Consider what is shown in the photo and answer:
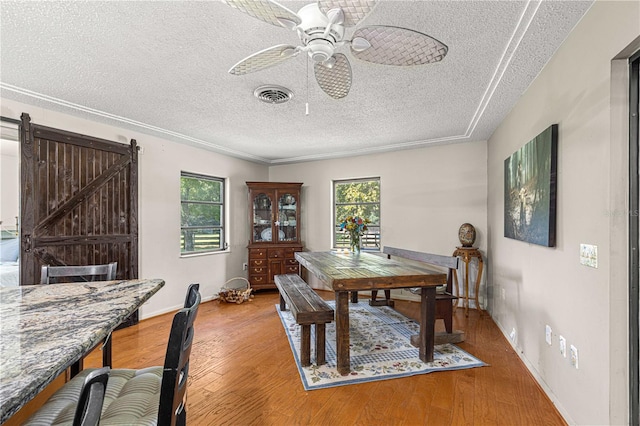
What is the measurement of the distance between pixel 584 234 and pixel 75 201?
4316 millimetres

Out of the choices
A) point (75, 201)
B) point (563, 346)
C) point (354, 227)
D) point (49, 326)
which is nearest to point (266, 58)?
point (49, 326)

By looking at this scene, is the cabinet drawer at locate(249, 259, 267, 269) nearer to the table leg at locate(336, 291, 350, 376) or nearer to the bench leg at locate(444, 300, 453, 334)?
the table leg at locate(336, 291, 350, 376)

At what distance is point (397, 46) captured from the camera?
1448 millimetres

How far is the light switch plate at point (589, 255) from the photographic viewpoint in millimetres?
1550

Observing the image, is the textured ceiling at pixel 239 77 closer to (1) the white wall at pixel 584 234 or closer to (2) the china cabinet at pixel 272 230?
(1) the white wall at pixel 584 234

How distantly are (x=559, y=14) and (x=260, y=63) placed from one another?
1.64 m

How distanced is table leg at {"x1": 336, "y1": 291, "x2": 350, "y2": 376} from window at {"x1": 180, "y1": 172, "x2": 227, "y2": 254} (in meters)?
2.94

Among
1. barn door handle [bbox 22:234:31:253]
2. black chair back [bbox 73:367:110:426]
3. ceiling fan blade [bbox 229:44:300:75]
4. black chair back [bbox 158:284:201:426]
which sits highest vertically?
ceiling fan blade [bbox 229:44:300:75]

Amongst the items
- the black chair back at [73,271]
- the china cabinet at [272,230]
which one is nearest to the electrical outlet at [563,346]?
the black chair back at [73,271]

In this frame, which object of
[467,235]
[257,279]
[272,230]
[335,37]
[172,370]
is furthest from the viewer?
[272,230]

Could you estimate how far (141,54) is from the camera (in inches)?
82.0

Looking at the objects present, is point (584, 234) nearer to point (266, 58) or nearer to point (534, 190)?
point (534, 190)

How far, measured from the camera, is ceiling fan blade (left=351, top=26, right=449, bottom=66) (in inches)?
53.2

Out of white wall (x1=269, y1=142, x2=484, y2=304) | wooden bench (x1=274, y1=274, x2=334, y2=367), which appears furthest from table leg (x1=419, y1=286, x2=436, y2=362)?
white wall (x1=269, y1=142, x2=484, y2=304)
